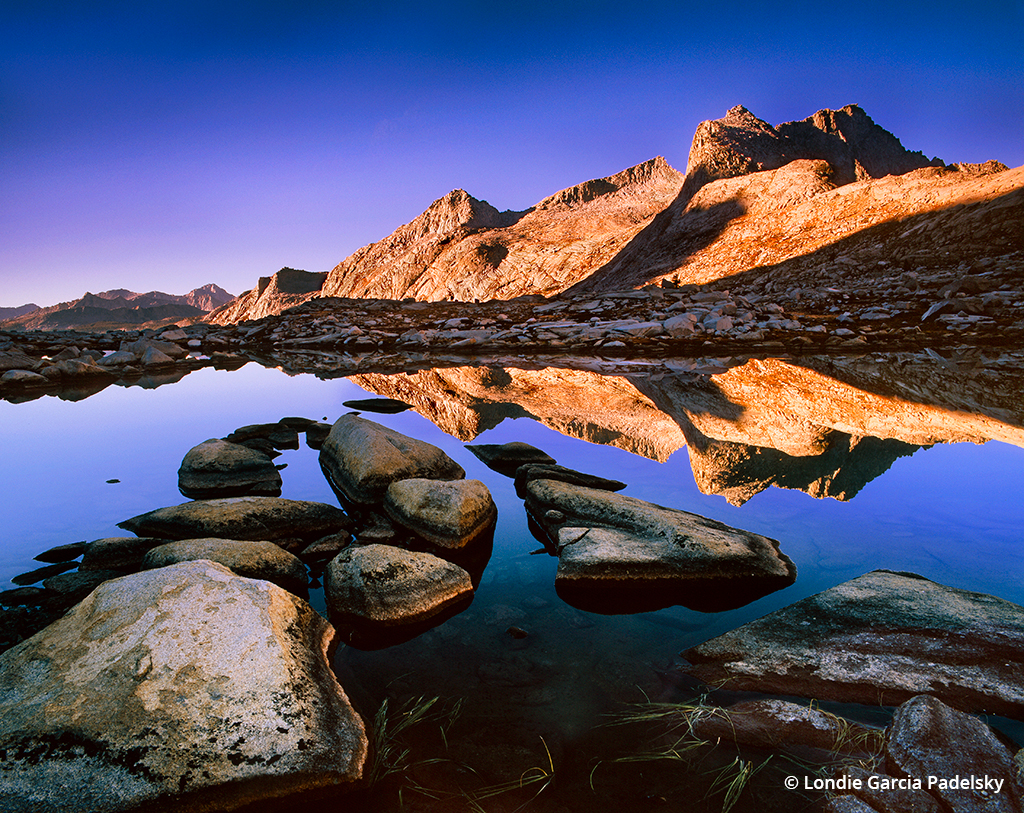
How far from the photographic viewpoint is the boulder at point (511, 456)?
13.9 feet

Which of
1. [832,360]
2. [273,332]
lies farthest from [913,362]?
[273,332]

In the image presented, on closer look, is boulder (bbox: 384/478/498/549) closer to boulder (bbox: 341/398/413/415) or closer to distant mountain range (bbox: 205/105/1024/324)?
boulder (bbox: 341/398/413/415)

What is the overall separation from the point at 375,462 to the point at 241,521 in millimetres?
945

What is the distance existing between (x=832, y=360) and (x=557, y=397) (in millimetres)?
4223

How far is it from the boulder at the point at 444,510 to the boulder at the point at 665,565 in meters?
0.51

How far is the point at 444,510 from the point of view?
301cm

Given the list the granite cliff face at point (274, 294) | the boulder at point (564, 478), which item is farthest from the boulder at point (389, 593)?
the granite cliff face at point (274, 294)

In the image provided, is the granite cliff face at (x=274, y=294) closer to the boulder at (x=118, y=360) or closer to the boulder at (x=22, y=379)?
the boulder at (x=118, y=360)

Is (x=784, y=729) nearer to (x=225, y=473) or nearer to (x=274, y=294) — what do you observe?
(x=225, y=473)

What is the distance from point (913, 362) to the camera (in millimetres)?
6605

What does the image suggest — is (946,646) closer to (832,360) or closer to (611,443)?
(611,443)

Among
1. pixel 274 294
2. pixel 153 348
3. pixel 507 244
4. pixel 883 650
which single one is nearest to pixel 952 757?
pixel 883 650

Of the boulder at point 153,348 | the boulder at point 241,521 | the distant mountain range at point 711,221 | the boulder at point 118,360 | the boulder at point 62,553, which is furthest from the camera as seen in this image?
the distant mountain range at point 711,221

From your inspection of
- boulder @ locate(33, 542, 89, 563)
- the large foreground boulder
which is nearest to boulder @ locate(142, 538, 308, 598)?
the large foreground boulder
